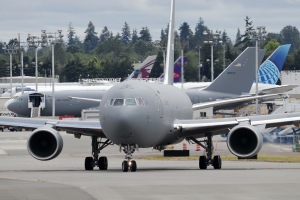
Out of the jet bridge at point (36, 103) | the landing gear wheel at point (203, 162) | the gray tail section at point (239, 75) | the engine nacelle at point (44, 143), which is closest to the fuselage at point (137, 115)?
the landing gear wheel at point (203, 162)

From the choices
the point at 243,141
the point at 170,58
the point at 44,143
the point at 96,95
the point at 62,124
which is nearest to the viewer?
the point at 243,141

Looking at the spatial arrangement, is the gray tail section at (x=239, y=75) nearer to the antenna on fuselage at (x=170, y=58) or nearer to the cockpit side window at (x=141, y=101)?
the antenna on fuselage at (x=170, y=58)

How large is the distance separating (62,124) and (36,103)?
74461 millimetres

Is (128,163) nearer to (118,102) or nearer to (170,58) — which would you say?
(118,102)

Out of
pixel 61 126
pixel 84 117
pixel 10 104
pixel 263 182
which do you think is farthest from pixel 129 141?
pixel 10 104

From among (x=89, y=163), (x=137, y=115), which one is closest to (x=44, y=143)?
(x=89, y=163)

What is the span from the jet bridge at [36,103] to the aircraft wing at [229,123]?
238 feet

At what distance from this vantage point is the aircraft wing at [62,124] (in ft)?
123

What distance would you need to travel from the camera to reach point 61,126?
1475 inches

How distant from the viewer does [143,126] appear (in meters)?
35.5

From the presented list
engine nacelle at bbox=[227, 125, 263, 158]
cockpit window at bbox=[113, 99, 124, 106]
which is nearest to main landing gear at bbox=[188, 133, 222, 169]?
engine nacelle at bbox=[227, 125, 263, 158]

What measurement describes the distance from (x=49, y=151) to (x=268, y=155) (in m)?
18.3

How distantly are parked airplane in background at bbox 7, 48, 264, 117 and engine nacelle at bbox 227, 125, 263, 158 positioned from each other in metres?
49.3

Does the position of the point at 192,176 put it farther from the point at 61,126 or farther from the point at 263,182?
the point at 61,126
